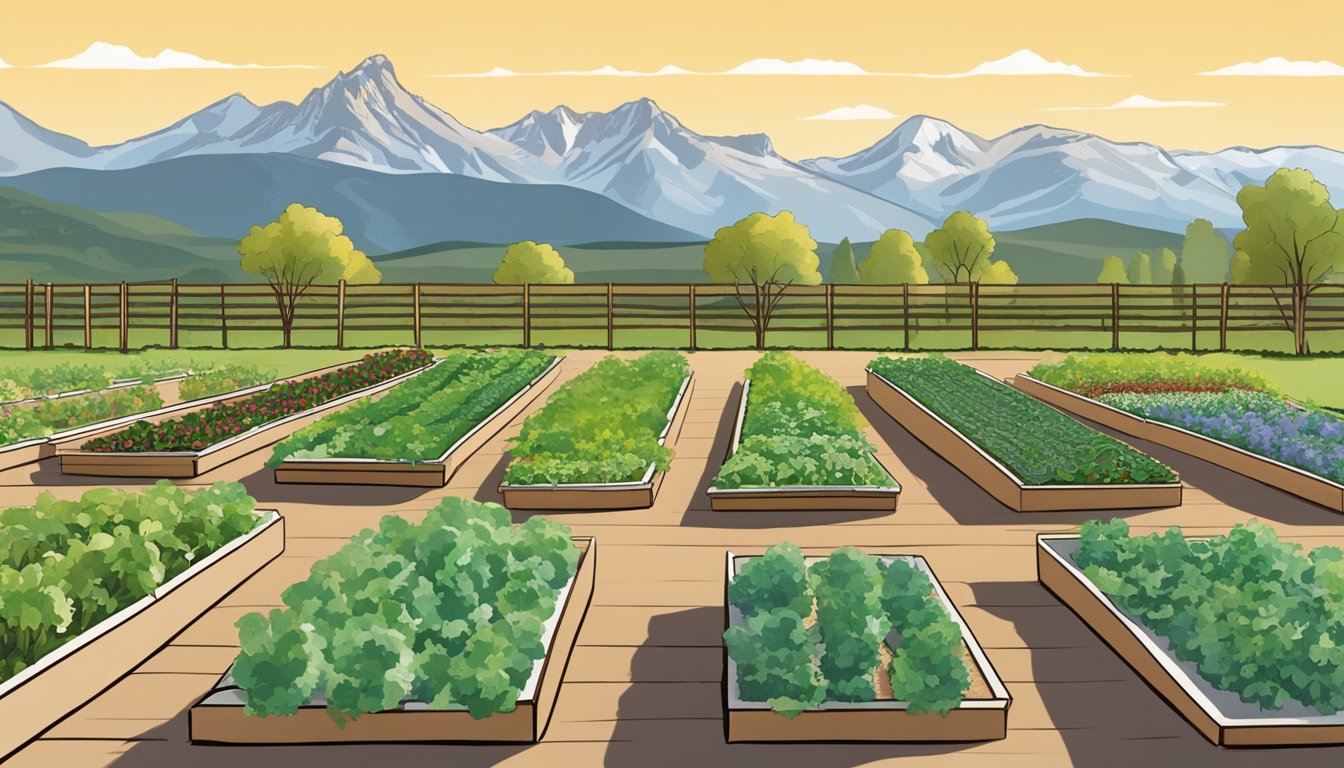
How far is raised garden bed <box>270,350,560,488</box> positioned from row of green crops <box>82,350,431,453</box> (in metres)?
1.00

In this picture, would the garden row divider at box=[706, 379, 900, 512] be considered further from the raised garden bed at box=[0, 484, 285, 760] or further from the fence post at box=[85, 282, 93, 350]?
the fence post at box=[85, 282, 93, 350]

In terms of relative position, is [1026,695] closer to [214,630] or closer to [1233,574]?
[1233,574]

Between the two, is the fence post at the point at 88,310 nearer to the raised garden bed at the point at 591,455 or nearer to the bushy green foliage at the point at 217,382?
the bushy green foliage at the point at 217,382

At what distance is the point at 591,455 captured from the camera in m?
7.85

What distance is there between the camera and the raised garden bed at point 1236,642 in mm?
3490

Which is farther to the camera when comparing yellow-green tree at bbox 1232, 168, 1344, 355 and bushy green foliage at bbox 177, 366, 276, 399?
yellow-green tree at bbox 1232, 168, 1344, 355

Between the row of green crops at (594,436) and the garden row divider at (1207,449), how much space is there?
5078mm

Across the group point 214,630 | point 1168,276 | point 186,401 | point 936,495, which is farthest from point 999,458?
point 1168,276

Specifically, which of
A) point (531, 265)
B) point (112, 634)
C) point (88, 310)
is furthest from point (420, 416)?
point (531, 265)

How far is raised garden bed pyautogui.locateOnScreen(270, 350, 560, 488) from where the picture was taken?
A: 8156 mm

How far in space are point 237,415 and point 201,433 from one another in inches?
42.5

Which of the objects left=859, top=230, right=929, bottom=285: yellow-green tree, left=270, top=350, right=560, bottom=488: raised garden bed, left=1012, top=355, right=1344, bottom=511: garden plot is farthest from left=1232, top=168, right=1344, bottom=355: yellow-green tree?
left=859, top=230, right=929, bottom=285: yellow-green tree

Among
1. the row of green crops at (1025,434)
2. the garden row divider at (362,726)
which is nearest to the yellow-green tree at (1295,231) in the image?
the row of green crops at (1025,434)

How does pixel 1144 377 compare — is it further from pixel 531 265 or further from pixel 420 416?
pixel 531 265
